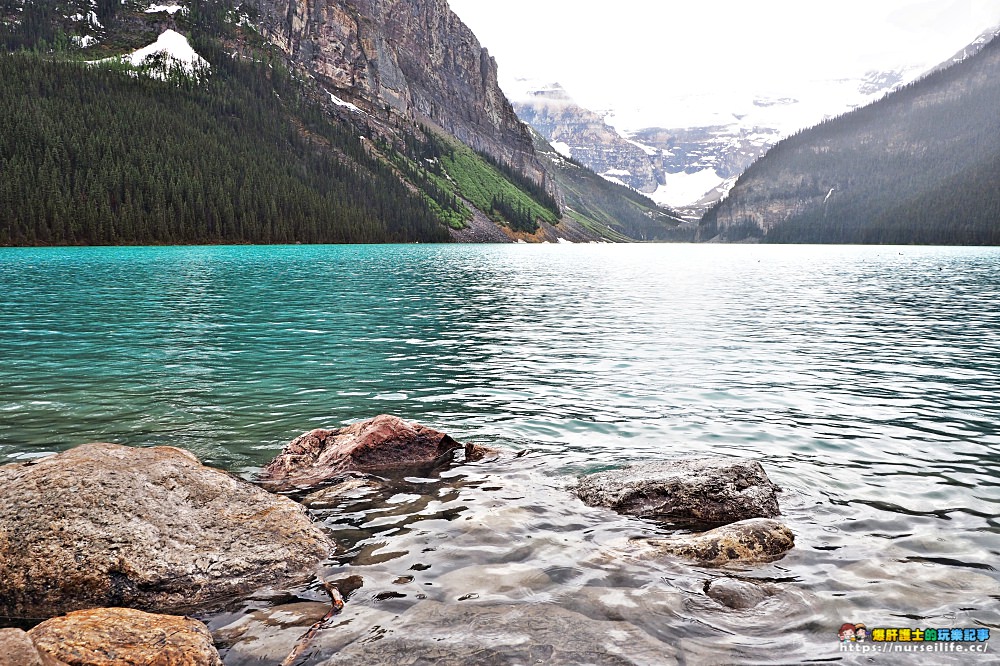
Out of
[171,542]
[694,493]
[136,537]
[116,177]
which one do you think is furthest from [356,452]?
[116,177]

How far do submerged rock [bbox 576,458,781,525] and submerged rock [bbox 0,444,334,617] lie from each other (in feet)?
17.2

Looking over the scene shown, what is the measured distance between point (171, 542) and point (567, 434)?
10.2m

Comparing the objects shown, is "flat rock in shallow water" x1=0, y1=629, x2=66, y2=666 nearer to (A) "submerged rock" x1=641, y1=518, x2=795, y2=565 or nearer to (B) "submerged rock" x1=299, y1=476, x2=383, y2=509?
(B) "submerged rock" x1=299, y1=476, x2=383, y2=509

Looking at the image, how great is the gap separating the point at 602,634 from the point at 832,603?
10.5ft

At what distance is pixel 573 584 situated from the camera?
336 inches

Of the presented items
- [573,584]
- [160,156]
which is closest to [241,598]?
[573,584]

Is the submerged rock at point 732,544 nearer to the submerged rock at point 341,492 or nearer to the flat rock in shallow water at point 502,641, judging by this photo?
the flat rock in shallow water at point 502,641

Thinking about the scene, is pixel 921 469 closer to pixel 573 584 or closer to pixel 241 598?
pixel 573 584

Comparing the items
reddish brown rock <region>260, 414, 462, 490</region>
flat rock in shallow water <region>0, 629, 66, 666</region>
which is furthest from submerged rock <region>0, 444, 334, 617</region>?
reddish brown rock <region>260, 414, 462, 490</region>

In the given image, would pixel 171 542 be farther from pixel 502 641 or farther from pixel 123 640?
pixel 502 641

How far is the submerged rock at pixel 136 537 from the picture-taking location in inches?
305

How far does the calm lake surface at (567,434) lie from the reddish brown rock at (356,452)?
41.1 inches

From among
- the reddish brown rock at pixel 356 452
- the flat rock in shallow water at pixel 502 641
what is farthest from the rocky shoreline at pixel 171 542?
the reddish brown rock at pixel 356 452

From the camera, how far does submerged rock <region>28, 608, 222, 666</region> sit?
5.94 meters
